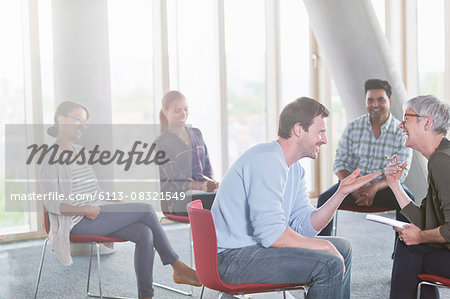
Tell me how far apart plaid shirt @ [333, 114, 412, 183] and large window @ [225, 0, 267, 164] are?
1.98 m

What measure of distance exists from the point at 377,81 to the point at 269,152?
7.59 feet

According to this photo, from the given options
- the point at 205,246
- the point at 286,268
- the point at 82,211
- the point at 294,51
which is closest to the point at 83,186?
the point at 82,211

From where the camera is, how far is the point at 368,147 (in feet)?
14.0

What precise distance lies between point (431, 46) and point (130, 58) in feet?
11.3

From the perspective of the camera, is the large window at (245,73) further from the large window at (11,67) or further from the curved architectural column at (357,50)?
the large window at (11,67)

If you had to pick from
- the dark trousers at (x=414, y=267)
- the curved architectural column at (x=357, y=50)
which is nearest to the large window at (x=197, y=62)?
the curved architectural column at (x=357, y=50)

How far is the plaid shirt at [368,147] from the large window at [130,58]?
2.29m

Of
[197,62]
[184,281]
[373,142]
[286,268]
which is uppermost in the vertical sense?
[197,62]

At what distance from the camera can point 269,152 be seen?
2.34 meters

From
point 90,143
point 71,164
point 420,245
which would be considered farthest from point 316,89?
point 420,245

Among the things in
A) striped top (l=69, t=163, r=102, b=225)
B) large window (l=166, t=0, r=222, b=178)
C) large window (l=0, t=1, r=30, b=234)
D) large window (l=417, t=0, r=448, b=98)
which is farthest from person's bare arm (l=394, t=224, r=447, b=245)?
large window (l=417, t=0, r=448, b=98)

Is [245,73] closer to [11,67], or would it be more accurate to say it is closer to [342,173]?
[342,173]

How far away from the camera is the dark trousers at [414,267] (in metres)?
2.46

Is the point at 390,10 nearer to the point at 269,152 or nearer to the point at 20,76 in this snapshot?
the point at 20,76
